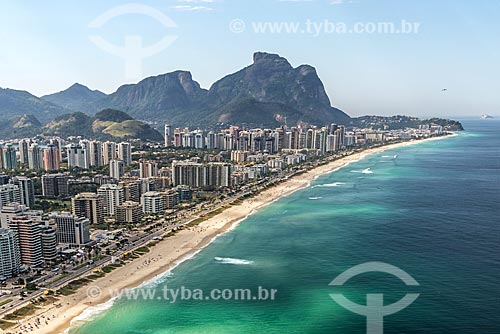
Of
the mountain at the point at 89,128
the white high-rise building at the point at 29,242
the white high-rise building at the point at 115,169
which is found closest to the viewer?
the white high-rise building at the point at 29,242

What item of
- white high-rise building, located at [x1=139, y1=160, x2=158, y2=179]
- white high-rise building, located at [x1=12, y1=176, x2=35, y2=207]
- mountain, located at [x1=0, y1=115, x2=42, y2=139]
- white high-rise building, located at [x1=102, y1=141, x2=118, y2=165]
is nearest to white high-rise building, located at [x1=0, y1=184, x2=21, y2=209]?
white high-rise building, located at [x1=12, y1=176, x2=35, y2=207]

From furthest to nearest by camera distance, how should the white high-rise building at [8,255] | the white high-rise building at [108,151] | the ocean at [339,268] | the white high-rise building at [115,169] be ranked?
the white high-rise building at [108,151] → the white high-rise building at [115,169] → the white high-rise building at [8,255] → the ocean at [339,268]

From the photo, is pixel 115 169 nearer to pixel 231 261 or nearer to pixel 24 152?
pixel 24 152

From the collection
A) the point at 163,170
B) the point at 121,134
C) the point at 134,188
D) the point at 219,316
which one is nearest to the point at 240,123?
the point at 121,134

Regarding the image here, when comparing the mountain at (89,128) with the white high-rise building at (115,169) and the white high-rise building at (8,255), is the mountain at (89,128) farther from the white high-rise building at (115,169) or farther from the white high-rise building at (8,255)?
the white high-rise building at (8,255)

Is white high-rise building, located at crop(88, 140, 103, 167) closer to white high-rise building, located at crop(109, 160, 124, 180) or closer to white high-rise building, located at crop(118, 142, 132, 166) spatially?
white high-rise building, located at crop(118, 142, 132, 166)

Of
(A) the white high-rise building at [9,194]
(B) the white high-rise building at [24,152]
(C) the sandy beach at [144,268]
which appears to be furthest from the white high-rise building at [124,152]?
(C) the sandy beach at [144,268]

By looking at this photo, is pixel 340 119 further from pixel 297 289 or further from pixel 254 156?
pixel 297 289
